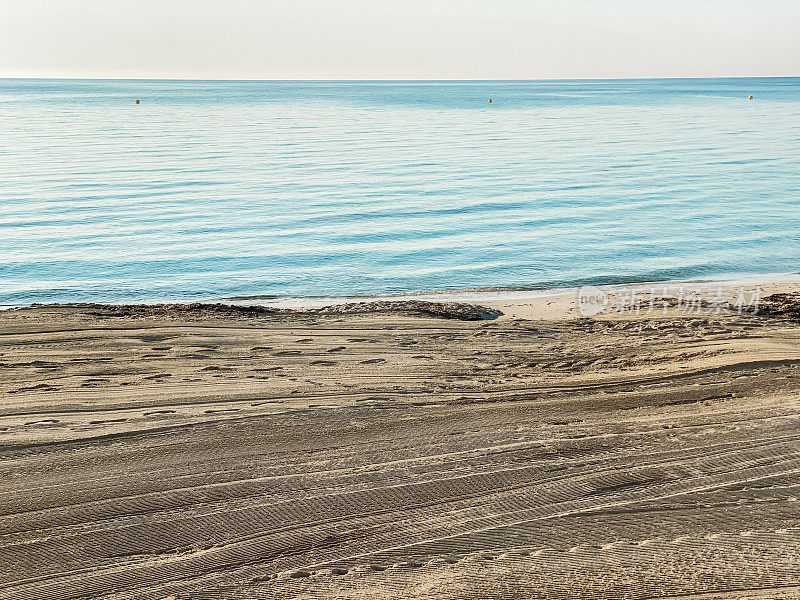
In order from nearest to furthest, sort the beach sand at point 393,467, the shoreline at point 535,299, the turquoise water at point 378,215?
the beach sand at point 393,467 → the shoreline at point 535,299 → the turquoise water at point 378,215

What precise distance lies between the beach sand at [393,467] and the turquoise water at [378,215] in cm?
553

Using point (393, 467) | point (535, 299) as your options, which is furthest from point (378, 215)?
point (393, 467)

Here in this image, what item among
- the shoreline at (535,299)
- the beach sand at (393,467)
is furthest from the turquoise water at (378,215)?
the beach sand at (393,467)

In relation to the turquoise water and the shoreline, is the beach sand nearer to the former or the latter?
the shoreline

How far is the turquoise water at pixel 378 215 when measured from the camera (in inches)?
544

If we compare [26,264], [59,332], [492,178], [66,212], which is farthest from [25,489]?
[492,178]

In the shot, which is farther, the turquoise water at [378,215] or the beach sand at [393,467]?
the turquoise water at [378,215]

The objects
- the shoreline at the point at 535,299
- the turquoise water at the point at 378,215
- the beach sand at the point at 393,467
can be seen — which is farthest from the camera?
the turquoise water at the point at 378,215

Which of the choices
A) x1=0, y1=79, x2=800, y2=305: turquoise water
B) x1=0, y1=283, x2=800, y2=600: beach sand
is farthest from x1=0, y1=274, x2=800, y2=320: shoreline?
x1=0, y1=283, x2=800, y2=600: beach sand

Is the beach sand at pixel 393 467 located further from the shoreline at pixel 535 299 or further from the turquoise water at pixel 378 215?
the turquoise water at pixel 378 215

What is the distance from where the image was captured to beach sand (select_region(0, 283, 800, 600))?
3889 mm

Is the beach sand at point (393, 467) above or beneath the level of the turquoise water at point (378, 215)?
beneath

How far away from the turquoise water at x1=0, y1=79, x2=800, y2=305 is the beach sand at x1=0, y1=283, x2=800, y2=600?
5528mm

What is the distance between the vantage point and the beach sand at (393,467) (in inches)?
153
